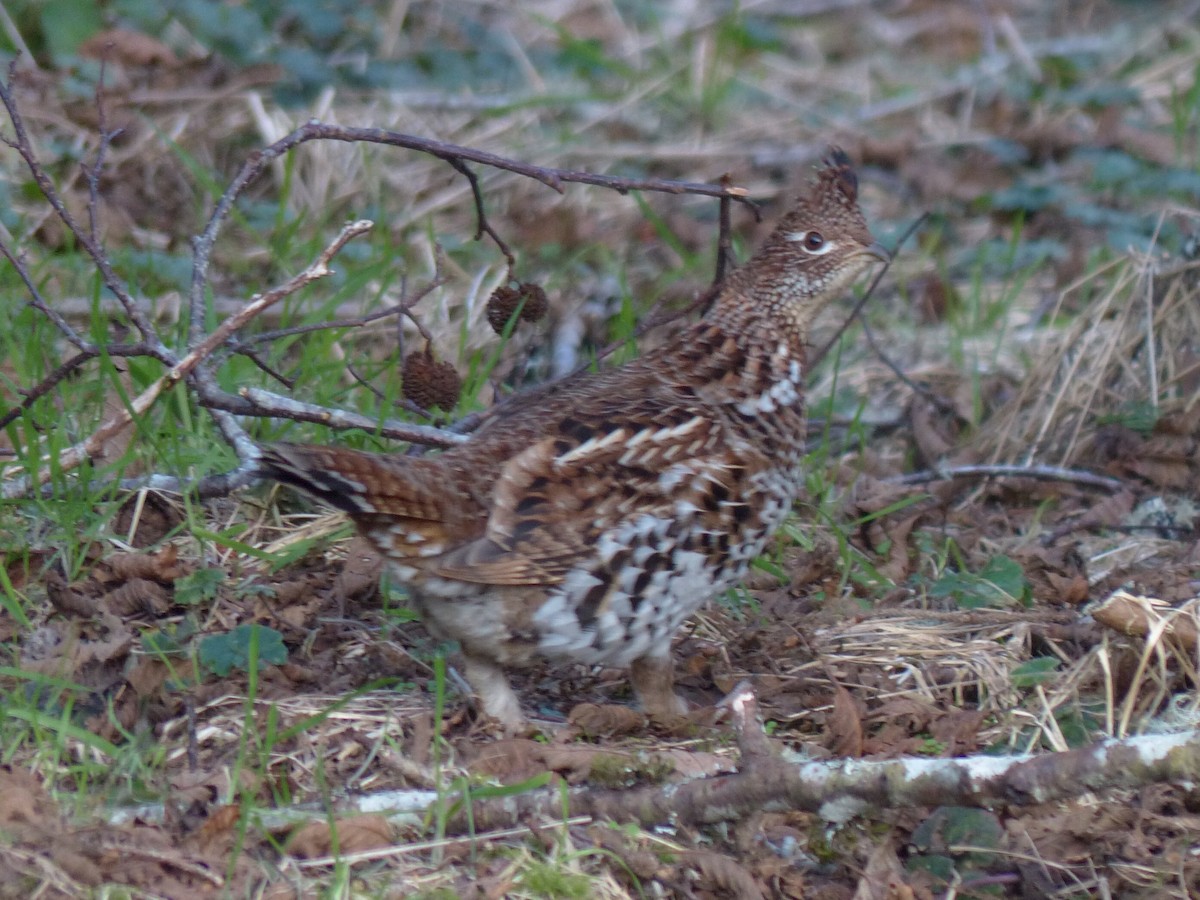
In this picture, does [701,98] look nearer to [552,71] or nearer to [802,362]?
[552,71]

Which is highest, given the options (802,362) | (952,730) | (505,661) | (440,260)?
(440,260)

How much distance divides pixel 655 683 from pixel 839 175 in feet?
5.61

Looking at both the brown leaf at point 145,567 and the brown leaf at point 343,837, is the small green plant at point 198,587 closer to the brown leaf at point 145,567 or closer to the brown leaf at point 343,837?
the brown leaf at point 145,567

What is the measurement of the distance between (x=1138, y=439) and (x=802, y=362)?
6.10ft

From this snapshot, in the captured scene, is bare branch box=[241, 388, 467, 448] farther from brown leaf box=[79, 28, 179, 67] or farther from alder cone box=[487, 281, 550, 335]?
brown leaf box=[79, 28, 179, 67]

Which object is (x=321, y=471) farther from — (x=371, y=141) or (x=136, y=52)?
(x=136, y=52)

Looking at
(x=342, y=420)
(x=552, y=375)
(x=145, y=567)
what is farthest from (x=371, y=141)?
(x=552, y=375)

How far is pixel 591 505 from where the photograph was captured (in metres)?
3.88

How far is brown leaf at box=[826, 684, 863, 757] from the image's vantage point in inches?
153

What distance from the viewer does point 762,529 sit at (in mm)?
4145

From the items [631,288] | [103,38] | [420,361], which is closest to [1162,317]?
[631,288]

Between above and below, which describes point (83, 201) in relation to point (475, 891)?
above

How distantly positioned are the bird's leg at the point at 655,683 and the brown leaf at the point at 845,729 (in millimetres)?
429

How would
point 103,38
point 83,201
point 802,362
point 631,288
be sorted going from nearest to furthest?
point 802,362
point 83,201
point 631,288
point 103,38
